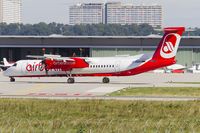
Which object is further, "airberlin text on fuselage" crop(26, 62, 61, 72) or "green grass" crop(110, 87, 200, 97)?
"airberlin text on fuselage" crop(26, 62, 61, 72)

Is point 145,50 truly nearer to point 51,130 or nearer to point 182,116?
point 182,116

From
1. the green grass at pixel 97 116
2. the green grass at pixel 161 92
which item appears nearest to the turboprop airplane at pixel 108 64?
the green grass at pixel 161 92

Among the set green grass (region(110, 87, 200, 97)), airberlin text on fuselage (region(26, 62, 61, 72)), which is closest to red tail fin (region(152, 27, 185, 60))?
green grass (region(110, 87, 200, 97))

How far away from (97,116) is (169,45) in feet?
104

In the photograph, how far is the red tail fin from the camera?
207 ft

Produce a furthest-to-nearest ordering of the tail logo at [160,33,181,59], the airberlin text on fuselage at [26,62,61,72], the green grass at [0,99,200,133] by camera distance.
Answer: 1. the airberlin text on fuselage at [26,62,61,72]
2. the tail logo at [160,33,181,59]
3. the green grass at [0,99,200,133]

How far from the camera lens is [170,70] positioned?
99.2 metres

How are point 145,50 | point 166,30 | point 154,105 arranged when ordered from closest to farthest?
point 154,105, point 166,30, point 145,50

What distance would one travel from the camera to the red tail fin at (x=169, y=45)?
6316 centimetres

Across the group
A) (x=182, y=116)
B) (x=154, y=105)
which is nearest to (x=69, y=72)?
(x=154, y=105)

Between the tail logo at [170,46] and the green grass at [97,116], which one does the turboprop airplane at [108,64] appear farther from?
the green grass at [97,116]

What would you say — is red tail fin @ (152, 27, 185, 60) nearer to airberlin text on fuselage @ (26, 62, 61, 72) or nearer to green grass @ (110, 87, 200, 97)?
green grass @ (110, 87, 200, 97)

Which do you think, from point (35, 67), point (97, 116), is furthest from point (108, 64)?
point (97, 116)

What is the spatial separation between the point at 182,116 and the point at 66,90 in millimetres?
23122
